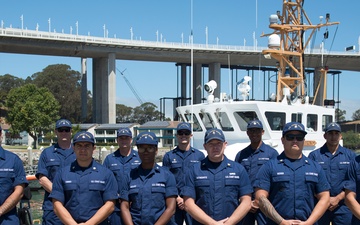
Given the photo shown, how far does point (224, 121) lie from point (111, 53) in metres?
47.8

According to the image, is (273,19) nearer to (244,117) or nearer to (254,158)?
(244,117)

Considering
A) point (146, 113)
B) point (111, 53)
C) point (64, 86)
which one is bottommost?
point (146, 113)

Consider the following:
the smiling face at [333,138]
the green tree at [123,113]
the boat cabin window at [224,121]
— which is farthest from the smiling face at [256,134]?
the green tree at [123,113]

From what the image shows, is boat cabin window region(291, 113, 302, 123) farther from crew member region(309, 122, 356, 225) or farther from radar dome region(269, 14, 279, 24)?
crew member region(309, 122, 356, 225)

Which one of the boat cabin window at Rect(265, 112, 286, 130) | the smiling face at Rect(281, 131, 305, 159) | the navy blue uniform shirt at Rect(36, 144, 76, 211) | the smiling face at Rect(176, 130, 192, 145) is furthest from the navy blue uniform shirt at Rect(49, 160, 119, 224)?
the boat cabin window at Rect(265, 112, 286, 130)

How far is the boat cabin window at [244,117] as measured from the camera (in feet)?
34.7

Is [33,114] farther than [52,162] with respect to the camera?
Yes

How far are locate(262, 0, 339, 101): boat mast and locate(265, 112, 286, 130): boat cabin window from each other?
163 centimetres

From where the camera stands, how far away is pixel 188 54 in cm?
6084

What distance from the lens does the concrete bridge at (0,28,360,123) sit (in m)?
53.3

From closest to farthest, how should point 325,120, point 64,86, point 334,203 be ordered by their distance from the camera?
point 334,203 < point 325,120 < point 64,86

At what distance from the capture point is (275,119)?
34.7 ft

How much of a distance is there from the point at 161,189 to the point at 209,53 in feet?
185

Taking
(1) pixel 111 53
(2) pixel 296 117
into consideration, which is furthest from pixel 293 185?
(1) pixel 111 53
